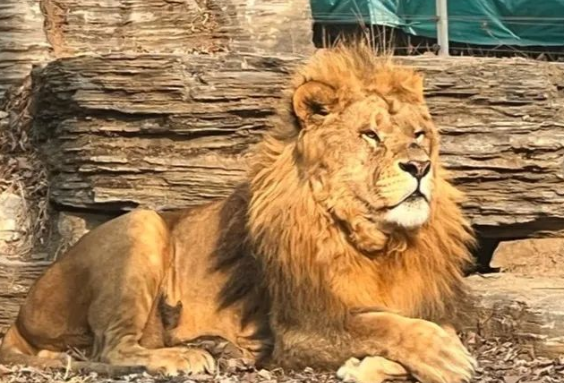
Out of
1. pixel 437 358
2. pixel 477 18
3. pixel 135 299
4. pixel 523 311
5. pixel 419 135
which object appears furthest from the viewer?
pixel 477 18

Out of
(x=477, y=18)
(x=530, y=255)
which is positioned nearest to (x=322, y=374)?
(x=530, y=255)

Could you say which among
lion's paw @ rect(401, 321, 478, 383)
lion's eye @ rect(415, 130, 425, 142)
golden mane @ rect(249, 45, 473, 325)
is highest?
lion's eye @ rect(415, 130, 425, 142)

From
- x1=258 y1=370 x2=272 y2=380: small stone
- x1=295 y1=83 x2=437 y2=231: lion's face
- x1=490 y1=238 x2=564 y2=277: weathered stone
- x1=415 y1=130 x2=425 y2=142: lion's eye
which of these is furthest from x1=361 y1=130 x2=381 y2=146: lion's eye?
x1=490 y1=238 x2=564 y2=277: weathered stone

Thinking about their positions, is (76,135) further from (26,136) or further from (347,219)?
(347,219)

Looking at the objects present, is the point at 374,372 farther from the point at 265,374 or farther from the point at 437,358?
the point at 265,374

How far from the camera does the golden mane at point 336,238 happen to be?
5.71m

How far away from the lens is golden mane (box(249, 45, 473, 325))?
5.71 meters

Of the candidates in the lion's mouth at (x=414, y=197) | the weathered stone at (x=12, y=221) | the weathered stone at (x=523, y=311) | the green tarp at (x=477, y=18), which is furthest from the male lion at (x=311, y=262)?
the green tarp at (x=477, y=18)

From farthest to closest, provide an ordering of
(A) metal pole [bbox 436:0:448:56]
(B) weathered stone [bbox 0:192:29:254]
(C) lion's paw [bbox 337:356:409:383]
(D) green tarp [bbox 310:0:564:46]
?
(D) green tarp [bbox 310:0:564:46], (A) metal pole [bbox 436:0:448:56], (B) weathered stone [bbox 0:192:29:254], (C) lion's paw [bbox 337:356:409:383]

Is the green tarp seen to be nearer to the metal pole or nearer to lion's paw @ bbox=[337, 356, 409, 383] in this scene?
the metal pole

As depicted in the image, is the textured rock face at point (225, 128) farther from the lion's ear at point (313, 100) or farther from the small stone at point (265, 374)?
the small stone at point (265, 374)

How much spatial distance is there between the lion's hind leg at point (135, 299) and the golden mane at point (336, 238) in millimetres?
526

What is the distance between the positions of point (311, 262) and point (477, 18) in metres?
5.62

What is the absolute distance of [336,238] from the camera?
18.7ft
